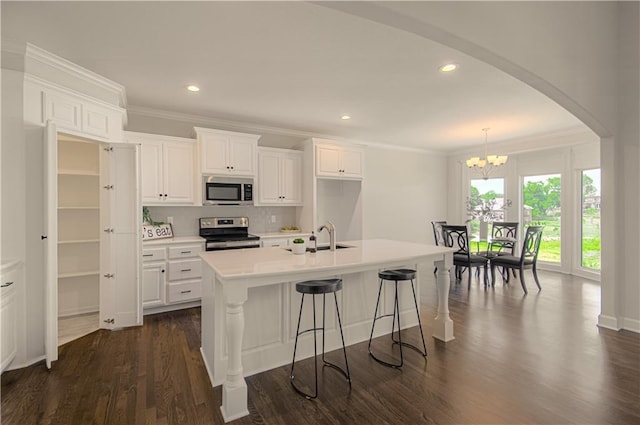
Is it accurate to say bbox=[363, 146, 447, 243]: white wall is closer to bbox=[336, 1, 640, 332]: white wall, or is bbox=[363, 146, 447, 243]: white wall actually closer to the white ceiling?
the white ceiling

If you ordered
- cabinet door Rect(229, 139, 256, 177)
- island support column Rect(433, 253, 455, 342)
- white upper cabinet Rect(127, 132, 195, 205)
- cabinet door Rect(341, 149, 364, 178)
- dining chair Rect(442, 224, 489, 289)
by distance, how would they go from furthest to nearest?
cabinet door Rect(341, 149, 364, 178), dining chair Rect(442, 224, 489, 289), cabinet door Rect(229, 139, 256, 177), white upper cabinet Rect(127, 132, 195, 205), island support column Rect(433, 253, 455, 342)

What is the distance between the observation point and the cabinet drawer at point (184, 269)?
12.8ft

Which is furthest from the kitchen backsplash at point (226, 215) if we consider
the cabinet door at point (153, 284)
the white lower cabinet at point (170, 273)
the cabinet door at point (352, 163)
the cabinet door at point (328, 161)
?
the cabinet door at point (352, 163)

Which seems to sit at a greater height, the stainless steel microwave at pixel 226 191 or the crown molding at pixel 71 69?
the crown molding at pixel 71 69

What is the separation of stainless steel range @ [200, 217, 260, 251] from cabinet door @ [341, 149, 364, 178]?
6.13 feet

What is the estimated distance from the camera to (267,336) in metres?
2.54

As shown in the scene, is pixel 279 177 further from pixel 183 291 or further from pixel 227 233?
pixel 183 291

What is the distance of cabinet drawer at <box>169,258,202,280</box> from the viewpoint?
3908 millimetres

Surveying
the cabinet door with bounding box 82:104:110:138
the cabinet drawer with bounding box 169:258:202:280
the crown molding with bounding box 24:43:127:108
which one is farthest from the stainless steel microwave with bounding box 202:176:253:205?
the crown molding with bounding box 24:43:127:108

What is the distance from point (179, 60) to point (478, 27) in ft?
8.17

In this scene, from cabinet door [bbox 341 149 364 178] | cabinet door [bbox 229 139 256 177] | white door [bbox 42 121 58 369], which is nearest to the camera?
white door [bbox 42 121 58 369]

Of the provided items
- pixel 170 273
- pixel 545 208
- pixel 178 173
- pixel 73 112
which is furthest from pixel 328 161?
pixel 545 208

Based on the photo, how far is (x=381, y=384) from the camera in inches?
89.7

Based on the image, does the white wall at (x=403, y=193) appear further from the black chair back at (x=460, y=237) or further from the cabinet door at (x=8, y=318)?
the cabinet door at (x=8, y=318)
